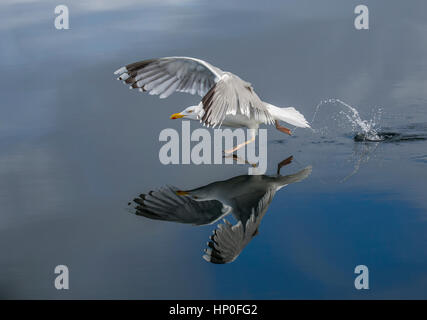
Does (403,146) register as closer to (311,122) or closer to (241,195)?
(311,122)

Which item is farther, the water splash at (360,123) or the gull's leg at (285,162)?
the water splash at (360,123)

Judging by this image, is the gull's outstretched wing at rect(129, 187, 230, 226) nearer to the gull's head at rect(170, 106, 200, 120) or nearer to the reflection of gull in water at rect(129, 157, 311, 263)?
the reflection of gull in water at rect(129, 157, 311, 263)

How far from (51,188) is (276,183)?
1.98 m

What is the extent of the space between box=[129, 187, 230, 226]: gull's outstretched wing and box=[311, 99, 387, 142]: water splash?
80.4 inches

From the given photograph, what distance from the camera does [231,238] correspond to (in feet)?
16.7

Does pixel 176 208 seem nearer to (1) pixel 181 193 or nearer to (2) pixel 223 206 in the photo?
(1) pixel 181 193

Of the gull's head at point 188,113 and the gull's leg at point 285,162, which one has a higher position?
the gull's head at point 188,113

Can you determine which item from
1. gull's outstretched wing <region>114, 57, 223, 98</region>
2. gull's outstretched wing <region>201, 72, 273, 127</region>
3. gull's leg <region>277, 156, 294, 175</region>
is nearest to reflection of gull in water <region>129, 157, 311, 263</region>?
gull's leg <region>277, 156, 294, 175</region>

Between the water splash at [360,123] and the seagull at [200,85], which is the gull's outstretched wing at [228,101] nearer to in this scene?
the seagull at [200,85]

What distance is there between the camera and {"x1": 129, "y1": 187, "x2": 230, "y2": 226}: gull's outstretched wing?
5.42 m

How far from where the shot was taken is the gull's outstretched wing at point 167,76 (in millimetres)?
6879

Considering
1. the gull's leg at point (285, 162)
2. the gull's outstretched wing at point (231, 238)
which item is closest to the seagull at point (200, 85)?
the gull's leg at point (285, 162)

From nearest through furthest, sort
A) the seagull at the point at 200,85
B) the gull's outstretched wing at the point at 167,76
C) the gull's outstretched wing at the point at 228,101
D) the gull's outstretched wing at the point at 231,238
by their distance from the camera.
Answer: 1. the gull's outstretched wing at the point at 231,238
2. the gull's outstretched wing at the point at 228,101
3. the seagull at the point at 200,85
4. the gull's outstretched wing at the point at 167,76

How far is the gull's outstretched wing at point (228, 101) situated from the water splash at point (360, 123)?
112cm
